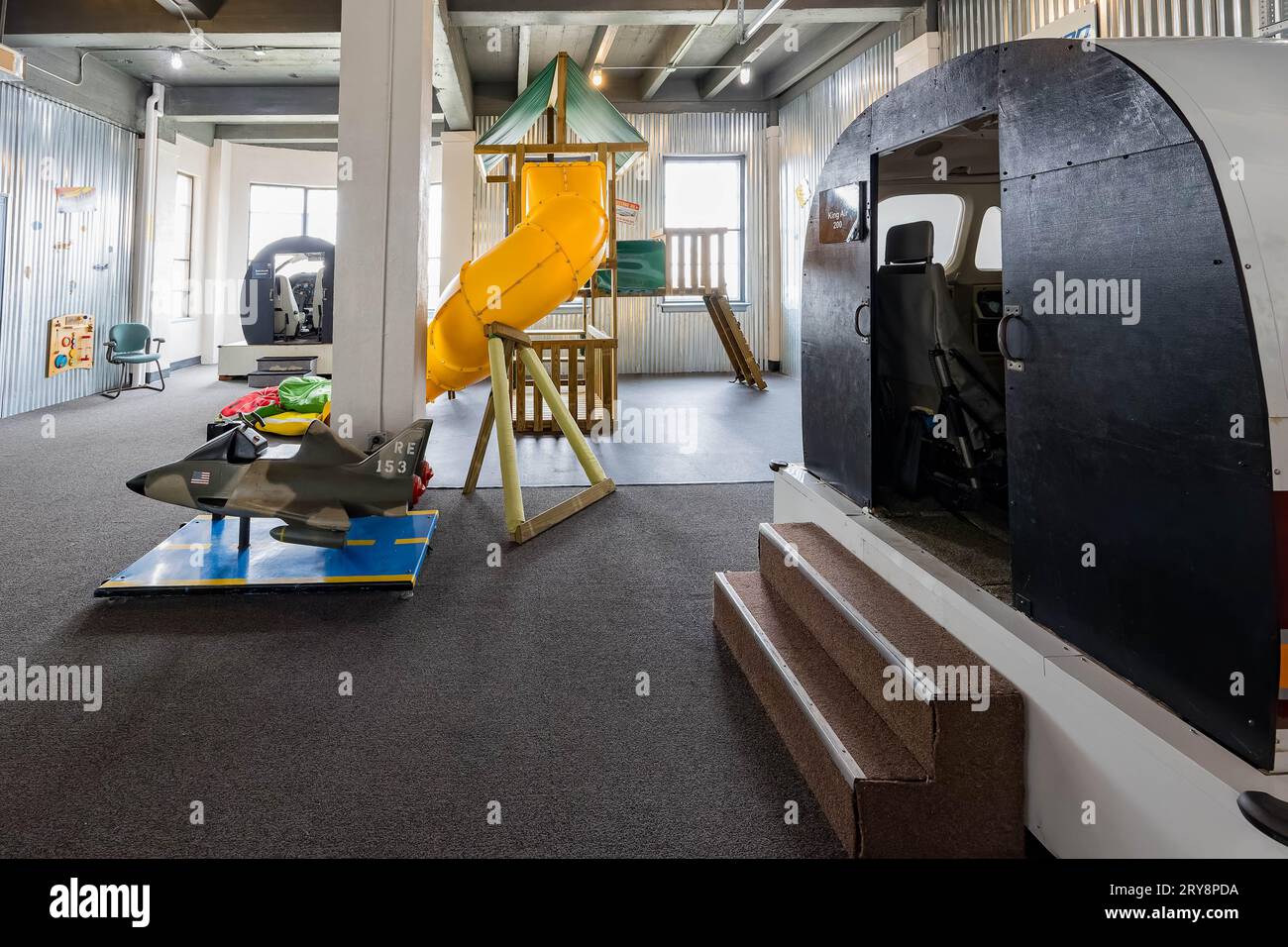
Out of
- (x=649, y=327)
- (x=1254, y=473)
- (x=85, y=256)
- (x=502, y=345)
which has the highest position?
(x=1254, y=473)

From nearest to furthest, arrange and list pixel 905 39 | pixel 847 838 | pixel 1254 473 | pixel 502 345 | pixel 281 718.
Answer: pixel 1254 473
pixel 847 838
pixel 281 718
pixel 502 345
pixel 905 39

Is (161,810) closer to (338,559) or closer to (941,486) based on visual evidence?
(338,559)

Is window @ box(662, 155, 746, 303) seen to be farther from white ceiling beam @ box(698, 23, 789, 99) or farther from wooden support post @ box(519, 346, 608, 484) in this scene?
wooden support post @ box(519, 346, 608, 484)

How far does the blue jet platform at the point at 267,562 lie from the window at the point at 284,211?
38.1 feet

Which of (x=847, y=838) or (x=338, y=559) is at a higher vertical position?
(x=847, y=838)

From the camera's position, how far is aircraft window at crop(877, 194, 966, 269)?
3.16 metres

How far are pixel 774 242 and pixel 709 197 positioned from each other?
138 cm

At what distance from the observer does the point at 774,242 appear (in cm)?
1324

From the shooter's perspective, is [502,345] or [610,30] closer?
[502,345]

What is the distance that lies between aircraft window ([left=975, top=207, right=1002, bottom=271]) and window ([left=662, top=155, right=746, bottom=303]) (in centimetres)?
1048

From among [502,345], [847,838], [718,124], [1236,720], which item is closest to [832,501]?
[847,838]

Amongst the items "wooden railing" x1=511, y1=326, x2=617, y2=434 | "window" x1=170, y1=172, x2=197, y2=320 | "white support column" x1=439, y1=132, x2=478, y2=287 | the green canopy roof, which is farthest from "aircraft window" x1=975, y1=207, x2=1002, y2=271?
"window" x1=170, y1=172, x2=197, y2=320

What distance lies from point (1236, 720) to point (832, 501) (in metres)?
1.79

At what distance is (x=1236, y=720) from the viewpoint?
54.1 inches
